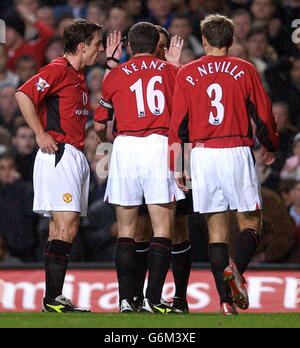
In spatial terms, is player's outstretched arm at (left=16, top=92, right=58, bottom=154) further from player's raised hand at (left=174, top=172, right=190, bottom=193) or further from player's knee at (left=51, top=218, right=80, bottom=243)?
player's raised hand at (left=174, top=172, right=190, bottom=193)

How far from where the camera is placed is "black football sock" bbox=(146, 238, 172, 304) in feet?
19.7

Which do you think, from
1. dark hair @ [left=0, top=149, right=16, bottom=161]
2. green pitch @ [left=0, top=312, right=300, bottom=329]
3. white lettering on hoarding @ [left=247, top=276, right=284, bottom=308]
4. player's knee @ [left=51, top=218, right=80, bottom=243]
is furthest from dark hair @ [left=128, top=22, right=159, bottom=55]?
dark hair @ [left=0, top=149, right=16, bottom=161]

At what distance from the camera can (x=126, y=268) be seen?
6121 mm

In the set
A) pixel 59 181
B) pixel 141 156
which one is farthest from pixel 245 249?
pixel 59 181

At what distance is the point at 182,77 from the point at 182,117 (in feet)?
0.89

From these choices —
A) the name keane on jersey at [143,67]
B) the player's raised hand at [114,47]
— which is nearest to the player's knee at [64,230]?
the name keane on jersey at [143,67]

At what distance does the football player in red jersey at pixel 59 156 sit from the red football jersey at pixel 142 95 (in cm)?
31

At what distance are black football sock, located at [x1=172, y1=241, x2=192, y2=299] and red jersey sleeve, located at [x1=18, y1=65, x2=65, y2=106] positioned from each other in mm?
1465

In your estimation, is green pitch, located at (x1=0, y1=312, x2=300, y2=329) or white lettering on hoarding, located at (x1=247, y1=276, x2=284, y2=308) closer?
green pitch, located at (x1=0, y1=312, x2=300, y2=329)

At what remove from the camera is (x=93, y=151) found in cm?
961

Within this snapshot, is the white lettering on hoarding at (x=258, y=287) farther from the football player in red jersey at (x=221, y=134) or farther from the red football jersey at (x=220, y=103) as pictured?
the red football jersey at (x=220, y=103)

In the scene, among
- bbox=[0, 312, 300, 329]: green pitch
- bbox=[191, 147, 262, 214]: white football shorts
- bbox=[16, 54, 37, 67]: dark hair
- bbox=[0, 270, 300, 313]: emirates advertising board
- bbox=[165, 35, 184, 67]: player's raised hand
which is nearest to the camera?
bbox=[0, 312, 300, 329]: green pitch

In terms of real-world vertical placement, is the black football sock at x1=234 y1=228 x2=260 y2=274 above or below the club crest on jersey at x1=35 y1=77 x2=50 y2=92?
below
